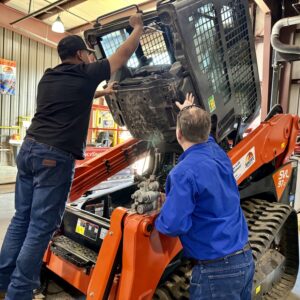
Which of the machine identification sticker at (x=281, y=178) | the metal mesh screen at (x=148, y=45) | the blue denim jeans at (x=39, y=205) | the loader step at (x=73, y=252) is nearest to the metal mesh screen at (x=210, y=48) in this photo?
the metal mesh screen at (x=148, y=45)

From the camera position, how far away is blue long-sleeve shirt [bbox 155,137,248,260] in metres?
1.54

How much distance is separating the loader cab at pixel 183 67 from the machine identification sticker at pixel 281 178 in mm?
559

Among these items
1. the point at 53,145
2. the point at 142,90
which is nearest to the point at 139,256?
the point at 53,145

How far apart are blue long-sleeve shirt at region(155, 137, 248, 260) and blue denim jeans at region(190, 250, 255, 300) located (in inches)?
2.1

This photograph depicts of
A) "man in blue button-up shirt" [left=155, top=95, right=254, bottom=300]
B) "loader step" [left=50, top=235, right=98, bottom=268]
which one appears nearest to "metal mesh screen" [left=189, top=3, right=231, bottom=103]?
"man in blue button-up shirt" [left=155, top=95, right=254, bottom=300]

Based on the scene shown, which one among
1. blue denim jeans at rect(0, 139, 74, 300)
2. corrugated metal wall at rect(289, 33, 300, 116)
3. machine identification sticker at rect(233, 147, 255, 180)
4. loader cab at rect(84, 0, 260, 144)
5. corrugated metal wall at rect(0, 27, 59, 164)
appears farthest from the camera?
→ corrugated metal wall at rect(0, 27, 59, 164)

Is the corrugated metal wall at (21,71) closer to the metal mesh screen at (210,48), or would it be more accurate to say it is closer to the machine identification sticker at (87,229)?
the machine identification sticker at (87,229)

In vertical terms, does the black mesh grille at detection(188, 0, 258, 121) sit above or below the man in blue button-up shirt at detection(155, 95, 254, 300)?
above

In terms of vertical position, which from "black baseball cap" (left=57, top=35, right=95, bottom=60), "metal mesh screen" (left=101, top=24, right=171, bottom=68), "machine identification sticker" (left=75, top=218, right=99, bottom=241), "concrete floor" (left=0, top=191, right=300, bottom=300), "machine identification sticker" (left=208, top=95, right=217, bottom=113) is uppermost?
"metal mesh screen" (left=101, top=24, right=171, bottom=68)

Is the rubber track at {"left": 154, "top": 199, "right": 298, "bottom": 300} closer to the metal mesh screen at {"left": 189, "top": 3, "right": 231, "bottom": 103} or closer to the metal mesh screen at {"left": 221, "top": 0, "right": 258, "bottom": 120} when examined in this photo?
the metal mesh screen at {"left": 221, "top": 0, "right": 258, "bottom": 120}

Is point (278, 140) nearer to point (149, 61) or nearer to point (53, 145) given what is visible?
point (149, 61)

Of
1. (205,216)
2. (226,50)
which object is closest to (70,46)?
(226,50)

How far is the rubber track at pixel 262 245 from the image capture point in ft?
6.55

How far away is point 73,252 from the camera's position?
2283mm
